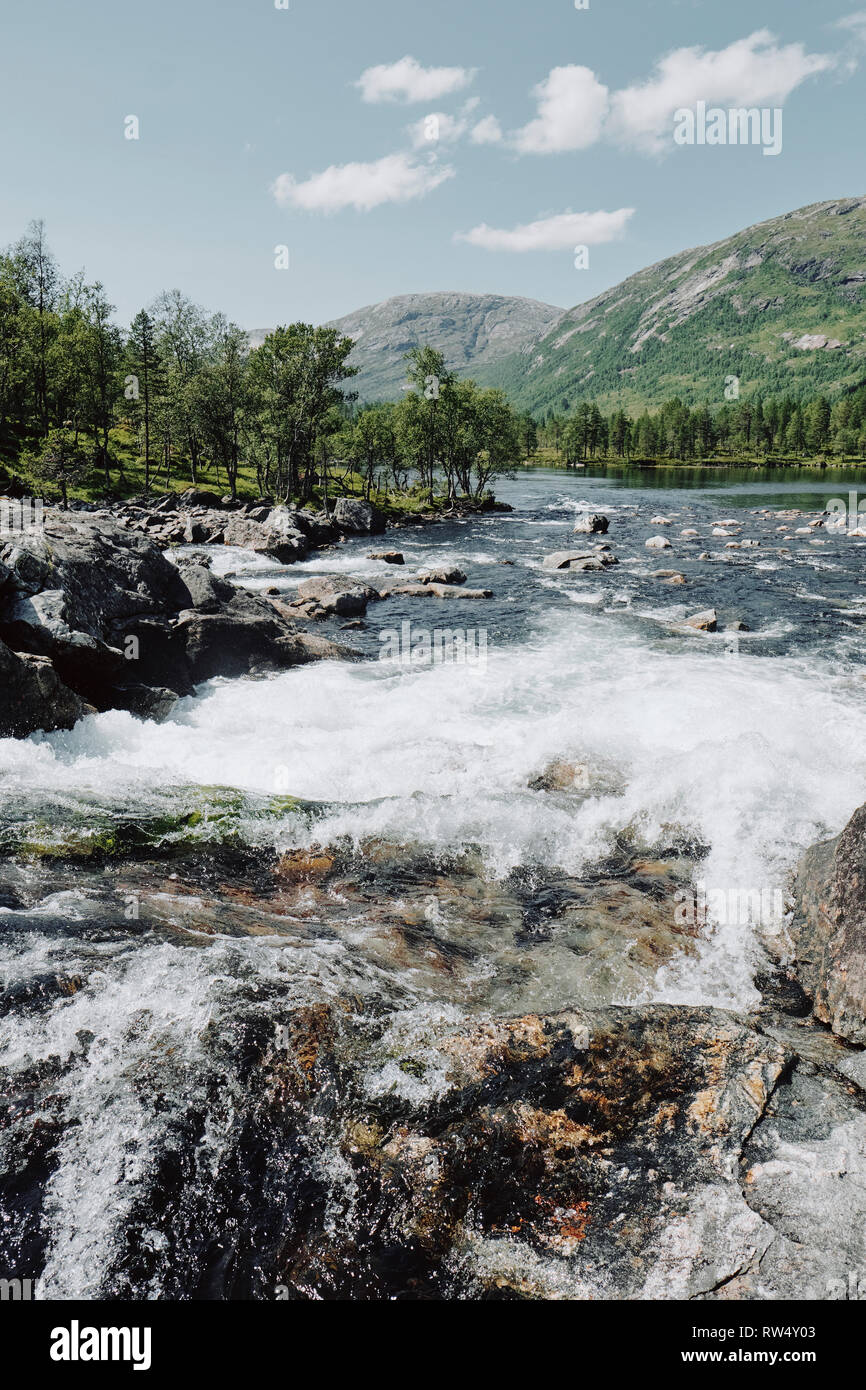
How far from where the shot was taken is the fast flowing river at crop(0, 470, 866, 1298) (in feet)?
18.0

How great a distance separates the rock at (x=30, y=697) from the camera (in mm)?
15227

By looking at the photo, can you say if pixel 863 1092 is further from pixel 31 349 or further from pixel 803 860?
pixel 31 349

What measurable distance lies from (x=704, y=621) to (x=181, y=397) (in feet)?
212

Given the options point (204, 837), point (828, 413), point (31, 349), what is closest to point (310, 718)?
point (204, 837)

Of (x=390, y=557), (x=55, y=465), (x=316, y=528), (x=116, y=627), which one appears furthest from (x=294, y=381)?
(x=116, y=627)

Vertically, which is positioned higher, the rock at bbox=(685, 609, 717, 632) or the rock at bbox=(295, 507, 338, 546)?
the rock at bbox=(295, 507, 338, 546)

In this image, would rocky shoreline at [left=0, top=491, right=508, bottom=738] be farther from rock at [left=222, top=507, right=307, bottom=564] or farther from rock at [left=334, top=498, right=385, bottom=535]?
rock at [left=334, top=498, right=385, bottom=535]

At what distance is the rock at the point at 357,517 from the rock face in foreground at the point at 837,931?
63670 millimetres

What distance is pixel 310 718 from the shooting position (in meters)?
19.5

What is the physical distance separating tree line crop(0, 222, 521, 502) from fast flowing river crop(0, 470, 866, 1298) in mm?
46705

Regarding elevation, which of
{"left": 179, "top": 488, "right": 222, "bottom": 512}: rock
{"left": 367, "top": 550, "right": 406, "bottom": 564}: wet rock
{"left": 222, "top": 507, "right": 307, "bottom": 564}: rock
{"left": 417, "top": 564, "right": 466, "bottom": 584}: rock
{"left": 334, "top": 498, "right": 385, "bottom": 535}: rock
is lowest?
{"left": 417, "top": 564, "right": 466, "bottom": 584}: rock

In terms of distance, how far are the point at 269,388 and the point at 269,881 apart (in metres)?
75.0

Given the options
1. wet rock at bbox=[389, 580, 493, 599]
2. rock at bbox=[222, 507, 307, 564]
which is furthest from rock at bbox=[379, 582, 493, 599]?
rock at bbox=[222, 507, 307, 564]

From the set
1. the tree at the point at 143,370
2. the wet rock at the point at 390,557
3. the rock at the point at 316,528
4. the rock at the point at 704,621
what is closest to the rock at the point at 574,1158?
the rock at the point at 704,621
